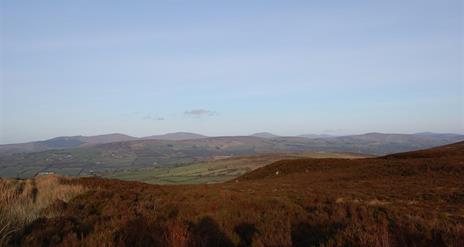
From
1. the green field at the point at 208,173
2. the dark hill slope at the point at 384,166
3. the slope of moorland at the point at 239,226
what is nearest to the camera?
the slope of moorland at the point at 239,226

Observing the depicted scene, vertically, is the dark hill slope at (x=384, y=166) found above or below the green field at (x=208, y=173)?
above

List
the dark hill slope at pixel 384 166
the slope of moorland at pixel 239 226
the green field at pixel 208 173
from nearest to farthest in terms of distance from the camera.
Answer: the slope of moorland at pixel 239 226
the dark hill slope at pixel 384 166
the green field at pixel 208 173

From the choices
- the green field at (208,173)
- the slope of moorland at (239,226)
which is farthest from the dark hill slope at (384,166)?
the green field at (208,173)

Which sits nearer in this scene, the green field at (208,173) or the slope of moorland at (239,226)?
the slope of moorland at (239,226)

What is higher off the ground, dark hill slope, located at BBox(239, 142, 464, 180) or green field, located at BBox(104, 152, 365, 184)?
dark hill slope, located at BBox(239, 142, 464, 180)

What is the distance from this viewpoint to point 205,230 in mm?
7750

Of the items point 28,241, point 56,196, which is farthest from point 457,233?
point 56,196

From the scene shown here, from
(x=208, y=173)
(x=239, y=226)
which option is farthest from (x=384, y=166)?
(x=208, y=173)

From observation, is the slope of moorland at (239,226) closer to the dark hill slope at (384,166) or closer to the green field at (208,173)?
the dark hill slope at (384,166)

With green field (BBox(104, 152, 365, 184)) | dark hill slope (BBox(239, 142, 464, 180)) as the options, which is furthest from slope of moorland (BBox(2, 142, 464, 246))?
green field (BBox(104, 152, 365, 184))

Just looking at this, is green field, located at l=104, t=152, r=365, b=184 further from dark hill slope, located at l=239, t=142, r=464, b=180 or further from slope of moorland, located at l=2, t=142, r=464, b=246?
slope of moorland, located at l=2, t=142, r=464, b=246

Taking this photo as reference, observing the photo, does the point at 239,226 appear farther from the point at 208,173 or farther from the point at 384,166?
the point at 208,173

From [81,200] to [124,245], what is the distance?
23.1 feet

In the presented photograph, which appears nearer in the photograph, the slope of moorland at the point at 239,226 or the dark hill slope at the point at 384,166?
the slope of moorland at the point at 239,226
